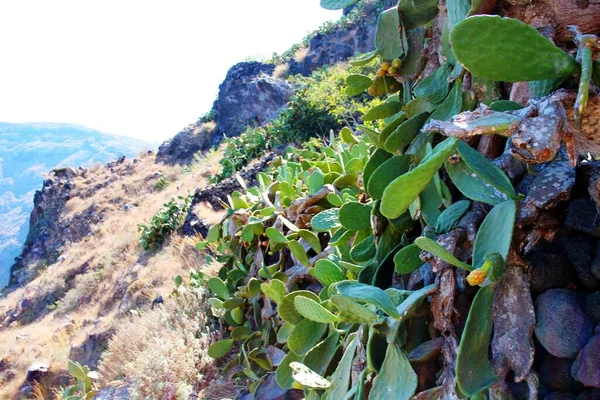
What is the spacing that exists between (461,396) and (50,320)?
13030 millimetres

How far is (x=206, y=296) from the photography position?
4141 mm

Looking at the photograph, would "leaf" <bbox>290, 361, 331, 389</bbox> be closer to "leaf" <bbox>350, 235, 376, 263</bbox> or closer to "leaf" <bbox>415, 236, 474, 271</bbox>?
"leaf" <bbox>350, 235, 376, 263</bbox>

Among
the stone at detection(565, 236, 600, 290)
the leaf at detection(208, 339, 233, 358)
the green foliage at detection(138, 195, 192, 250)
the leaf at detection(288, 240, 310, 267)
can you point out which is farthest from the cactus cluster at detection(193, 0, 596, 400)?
the green foliage at detection(138, 195, 192, 250)

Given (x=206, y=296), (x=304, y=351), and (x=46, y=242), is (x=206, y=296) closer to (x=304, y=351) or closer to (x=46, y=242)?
(x=304, y=351)

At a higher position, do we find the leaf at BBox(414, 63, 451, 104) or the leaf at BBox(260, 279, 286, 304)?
the leaf at BBox(414, 63, 451, 104)

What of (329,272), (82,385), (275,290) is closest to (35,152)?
(82,385)

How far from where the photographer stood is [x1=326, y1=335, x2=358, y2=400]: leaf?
1.29 metres

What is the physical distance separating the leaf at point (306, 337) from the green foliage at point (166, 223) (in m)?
→ 8.02

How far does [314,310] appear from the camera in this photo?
1.33 metres

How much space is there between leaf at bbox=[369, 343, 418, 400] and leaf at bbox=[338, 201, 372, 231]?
577mm

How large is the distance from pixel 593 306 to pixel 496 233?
20 cm

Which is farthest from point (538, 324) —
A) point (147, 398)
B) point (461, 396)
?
point (147, 398)

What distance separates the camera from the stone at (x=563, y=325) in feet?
2.78

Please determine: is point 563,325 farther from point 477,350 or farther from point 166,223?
point 166,223
